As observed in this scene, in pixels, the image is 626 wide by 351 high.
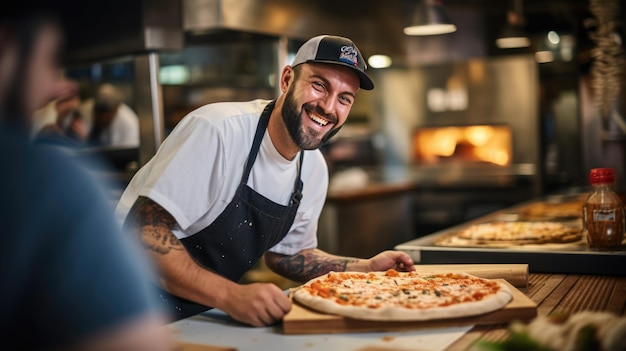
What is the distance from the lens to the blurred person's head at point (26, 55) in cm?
91

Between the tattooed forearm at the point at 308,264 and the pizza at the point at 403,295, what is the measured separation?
9.5 inches

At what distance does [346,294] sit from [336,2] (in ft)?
13.5

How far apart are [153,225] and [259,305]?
17.5 inches

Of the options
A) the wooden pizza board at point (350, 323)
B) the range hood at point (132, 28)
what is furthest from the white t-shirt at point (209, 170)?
the range hood at point (132, 28)

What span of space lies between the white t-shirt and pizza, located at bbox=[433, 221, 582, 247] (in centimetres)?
84

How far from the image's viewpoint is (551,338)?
4.93ft

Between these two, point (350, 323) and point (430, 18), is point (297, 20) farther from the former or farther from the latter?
point (350, 323)

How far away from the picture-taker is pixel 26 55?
925 millimetres

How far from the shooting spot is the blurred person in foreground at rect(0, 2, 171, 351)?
876 millimetres

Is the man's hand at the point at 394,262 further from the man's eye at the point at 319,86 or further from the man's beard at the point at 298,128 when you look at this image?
the man's eye at the point at 319,86

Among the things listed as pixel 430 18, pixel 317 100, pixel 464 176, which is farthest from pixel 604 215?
pixel 464 176

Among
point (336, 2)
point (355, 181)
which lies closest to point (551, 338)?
point (336, 2)

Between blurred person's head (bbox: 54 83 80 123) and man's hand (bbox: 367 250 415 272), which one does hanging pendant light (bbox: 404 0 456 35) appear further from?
man's hand (bbox: 367 250 415 272)

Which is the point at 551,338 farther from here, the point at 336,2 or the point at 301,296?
the point at 336,2
